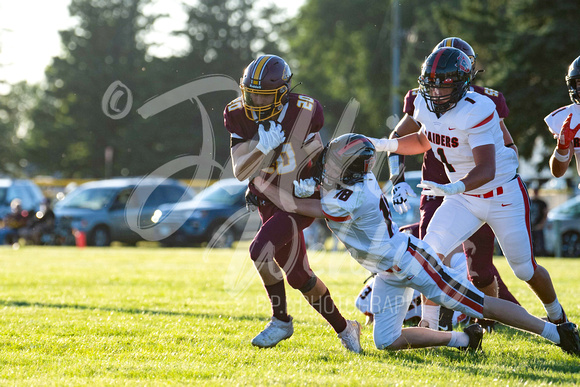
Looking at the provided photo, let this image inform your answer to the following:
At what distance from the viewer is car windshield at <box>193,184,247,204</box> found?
17328mm

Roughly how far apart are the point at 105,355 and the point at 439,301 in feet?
6.52

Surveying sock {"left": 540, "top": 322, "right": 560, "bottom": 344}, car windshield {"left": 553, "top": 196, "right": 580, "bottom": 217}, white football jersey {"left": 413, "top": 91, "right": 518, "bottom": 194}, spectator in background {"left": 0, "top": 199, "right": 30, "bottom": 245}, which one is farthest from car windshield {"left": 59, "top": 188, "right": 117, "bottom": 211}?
sock {"left": 540, "top": 322, "right": 560, "bottom": 344}

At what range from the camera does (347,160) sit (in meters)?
4.05

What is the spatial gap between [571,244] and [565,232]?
30cm

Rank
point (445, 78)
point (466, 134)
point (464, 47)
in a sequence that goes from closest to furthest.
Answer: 1. point (445, 78)
2. point (466, 134)
3. point (464, 47)

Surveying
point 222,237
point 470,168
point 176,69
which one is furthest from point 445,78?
point 176,69

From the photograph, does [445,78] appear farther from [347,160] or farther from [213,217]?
[213,217]

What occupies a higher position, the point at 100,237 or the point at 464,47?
the point at 464,47

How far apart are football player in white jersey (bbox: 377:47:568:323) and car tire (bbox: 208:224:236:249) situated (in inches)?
493

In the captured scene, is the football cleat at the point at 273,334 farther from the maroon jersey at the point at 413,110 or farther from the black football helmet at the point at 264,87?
the maroon jersey at the point at 413,110

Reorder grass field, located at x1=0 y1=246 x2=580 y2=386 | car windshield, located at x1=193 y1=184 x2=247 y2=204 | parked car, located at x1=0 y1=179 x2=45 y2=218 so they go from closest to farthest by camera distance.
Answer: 1. grass field, located at x1=0 y1=246 x2=580 y2=386
2. car windshield, located at x1=193 y1=184 x2=247 y2=204
3. parked car, located at x1=0 y1=179 x2=45 y2=218

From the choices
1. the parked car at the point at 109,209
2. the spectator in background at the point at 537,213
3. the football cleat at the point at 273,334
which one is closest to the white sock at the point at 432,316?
the football cleat at the point at 273,334

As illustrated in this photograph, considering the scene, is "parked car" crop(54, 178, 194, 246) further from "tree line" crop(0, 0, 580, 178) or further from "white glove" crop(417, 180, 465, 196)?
"tree line" crop(0, 0, 580, 178)

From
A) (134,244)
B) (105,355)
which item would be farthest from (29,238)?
(105,355)
